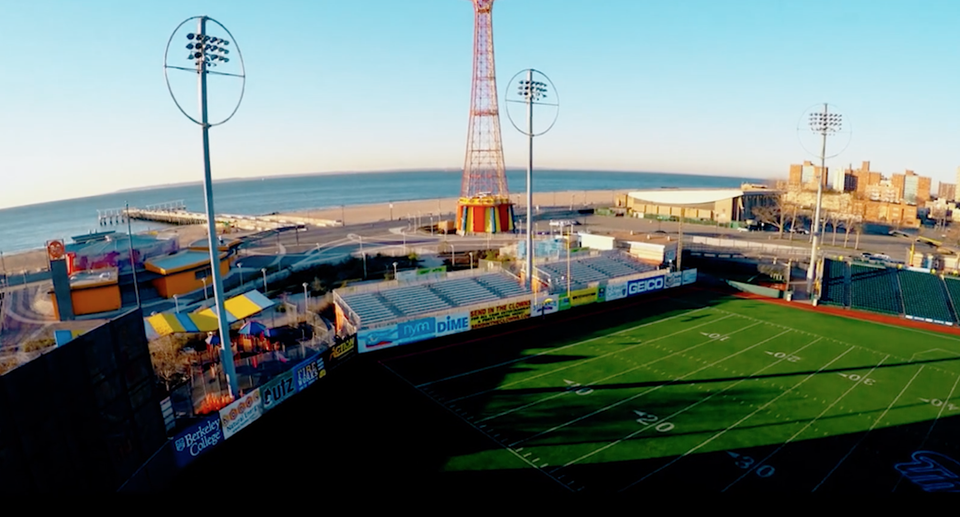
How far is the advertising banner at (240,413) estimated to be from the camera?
1983 centimetres

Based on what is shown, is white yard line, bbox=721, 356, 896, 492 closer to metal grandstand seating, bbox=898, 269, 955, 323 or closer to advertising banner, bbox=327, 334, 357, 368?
metal grandstand seating, bbox=898, 269, 955, 323

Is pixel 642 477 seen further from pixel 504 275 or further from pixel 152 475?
pixel 504 275

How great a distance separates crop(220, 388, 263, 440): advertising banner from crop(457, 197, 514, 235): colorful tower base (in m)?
47.8

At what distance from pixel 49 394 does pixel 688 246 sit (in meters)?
55.9

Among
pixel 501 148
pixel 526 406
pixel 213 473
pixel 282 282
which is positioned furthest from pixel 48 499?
pixel 501 148

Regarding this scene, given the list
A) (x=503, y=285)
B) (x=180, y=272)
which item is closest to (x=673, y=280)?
(x=503, y=285)

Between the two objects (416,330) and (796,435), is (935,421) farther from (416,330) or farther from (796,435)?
(416,330)

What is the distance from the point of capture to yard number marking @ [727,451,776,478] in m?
17.9

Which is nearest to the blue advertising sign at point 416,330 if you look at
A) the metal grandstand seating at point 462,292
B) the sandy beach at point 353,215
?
the metal grandstand seating at point 462,292

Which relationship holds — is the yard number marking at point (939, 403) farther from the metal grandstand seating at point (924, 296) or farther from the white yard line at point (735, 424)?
the metal grandstand seating at point (924, 296)

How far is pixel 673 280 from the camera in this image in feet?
141

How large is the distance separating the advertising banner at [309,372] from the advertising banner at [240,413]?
2238 millimetres

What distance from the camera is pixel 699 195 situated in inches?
3135

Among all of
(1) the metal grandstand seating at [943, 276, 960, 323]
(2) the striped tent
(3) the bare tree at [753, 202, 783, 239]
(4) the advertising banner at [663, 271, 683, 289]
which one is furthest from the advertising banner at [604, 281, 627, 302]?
(3) the bare tree at [753, 202, 783, 239]
